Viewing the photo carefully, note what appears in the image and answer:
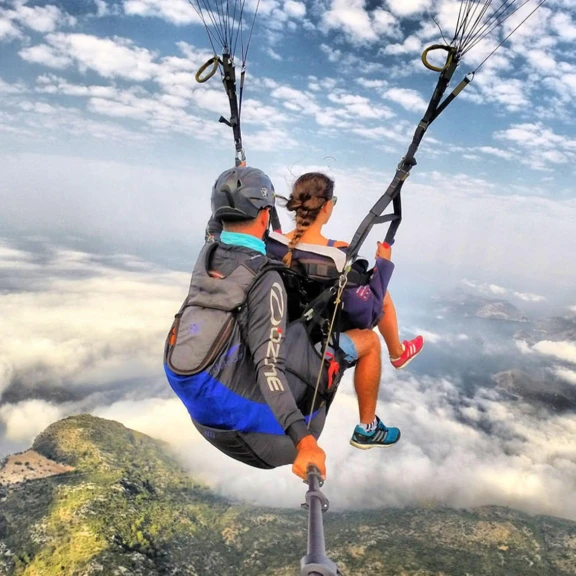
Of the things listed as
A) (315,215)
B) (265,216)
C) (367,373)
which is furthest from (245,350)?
(367,373)

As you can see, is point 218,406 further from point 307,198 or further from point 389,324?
point 389,324

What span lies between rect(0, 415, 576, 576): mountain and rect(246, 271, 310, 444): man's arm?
118801mm

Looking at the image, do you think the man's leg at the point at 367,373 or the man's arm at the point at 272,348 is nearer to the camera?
the man's arm at the point at 272,348

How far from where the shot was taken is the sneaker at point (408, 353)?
6.10m

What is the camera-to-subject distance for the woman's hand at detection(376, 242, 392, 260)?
5.12 metres

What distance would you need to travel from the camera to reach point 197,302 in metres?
3.82

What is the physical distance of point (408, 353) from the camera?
622 centimetres

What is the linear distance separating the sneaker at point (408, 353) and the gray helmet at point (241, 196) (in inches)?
112

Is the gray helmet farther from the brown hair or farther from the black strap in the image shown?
the black strap

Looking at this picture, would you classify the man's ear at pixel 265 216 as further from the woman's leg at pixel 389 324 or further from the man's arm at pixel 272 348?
the woman's leg at pixel 389 324

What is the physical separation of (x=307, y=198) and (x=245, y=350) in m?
2.03

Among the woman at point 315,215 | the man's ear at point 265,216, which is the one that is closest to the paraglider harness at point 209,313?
the man's ear at point 265,216

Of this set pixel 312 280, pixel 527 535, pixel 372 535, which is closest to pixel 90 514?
pixel 372 535

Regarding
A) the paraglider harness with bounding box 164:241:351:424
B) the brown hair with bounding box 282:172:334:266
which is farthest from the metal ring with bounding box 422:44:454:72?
the paraglider harness with bounding box 164:241:351:424
